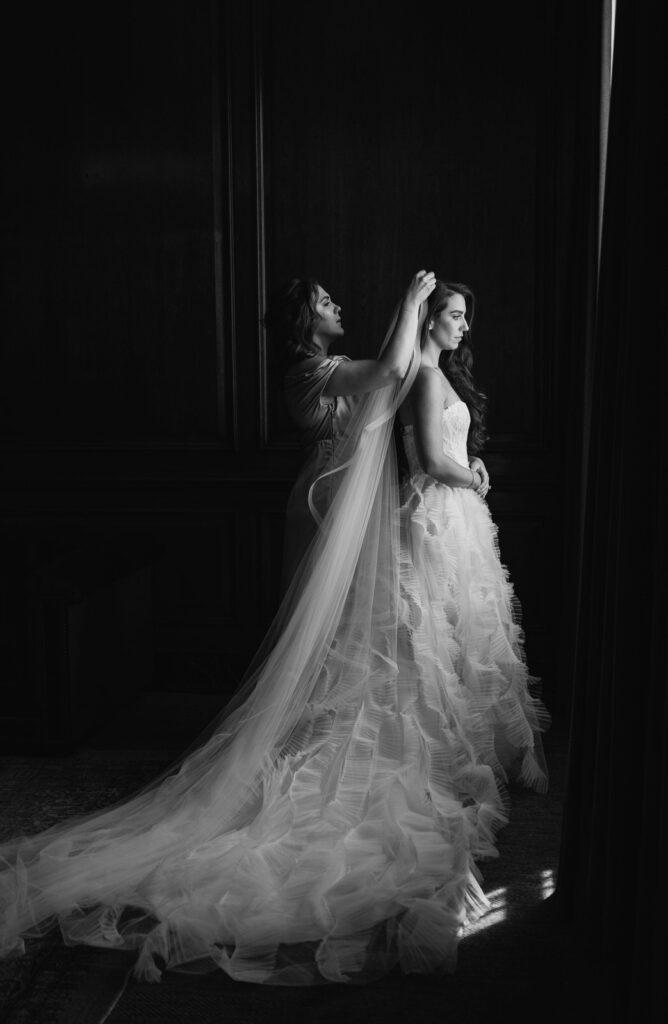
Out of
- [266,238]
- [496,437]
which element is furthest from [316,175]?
[496,437]

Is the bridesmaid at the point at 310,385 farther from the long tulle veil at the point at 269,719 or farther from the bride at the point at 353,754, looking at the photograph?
the long tulle veil at the point at 269,719

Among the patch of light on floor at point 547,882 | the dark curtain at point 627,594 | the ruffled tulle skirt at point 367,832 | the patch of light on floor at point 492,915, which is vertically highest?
the dark curtain at point 627,594

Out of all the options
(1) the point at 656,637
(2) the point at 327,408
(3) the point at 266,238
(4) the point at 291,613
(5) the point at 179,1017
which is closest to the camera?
(1) the point at 656,637

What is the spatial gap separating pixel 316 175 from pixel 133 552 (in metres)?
1.82

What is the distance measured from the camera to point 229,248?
4621mm

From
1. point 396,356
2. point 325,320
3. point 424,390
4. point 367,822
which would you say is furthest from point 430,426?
point 367,822

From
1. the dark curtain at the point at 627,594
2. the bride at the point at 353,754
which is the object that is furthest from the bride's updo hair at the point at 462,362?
the dark curtain at the point at 627,594

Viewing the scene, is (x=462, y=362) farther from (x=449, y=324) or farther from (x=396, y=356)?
(x=396, y=356)

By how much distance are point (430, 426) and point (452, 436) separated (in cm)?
14

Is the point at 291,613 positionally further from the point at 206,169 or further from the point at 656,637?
the point at 206,169

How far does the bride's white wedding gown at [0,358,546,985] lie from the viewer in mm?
2375

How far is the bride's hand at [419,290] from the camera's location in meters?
3.20

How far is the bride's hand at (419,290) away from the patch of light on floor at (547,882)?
1.68 metres

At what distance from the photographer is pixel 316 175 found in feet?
14.9
